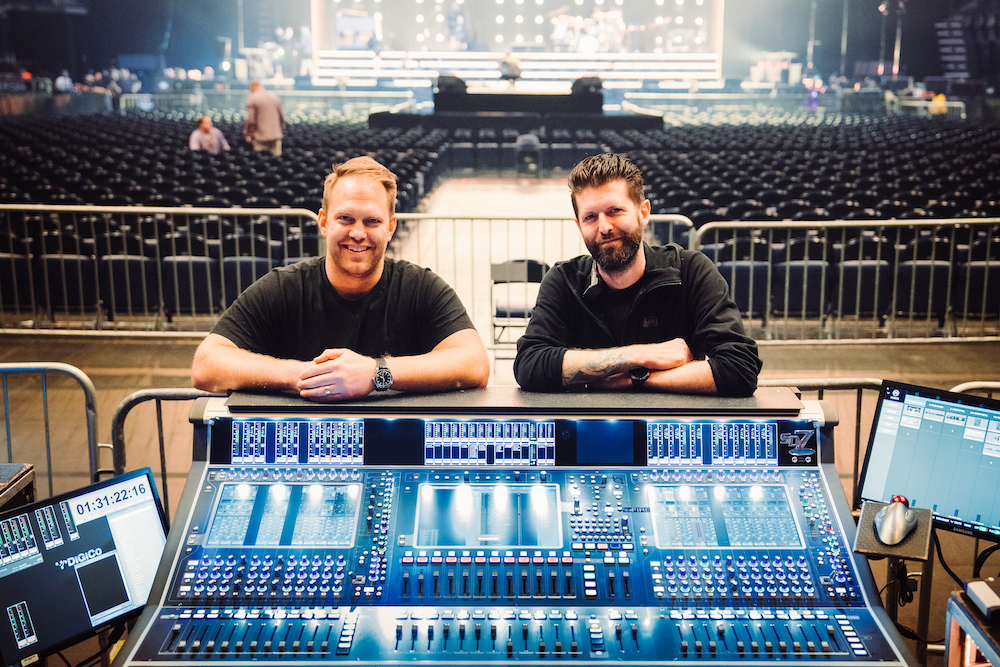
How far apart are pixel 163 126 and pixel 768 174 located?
59.1 ft

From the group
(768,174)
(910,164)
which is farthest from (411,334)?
(910,164)

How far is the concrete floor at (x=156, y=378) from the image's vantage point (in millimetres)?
4648

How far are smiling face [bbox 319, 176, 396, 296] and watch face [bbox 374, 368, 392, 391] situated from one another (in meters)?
0.50

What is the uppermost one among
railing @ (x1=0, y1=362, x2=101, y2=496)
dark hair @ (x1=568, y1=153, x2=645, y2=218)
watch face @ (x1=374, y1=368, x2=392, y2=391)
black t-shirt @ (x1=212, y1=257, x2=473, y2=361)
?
dark hair @ (x1=568, y1=153, x2=645, y2=218)

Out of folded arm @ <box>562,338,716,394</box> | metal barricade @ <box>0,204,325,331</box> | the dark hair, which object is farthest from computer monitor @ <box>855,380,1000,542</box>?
metal barricade @ <box>0,204,325,331</box>

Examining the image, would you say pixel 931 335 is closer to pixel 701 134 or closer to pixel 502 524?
pixel 502 524

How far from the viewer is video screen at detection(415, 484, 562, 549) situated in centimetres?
187

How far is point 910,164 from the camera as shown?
1409 cm

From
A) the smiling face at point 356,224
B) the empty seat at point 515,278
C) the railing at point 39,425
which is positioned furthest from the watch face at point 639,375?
the railing at point 39,425

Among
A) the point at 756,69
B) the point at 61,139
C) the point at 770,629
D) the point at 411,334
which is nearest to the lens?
the point at 770,629

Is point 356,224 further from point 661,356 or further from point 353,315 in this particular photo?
point 661,356

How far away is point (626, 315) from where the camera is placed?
2.55 meters

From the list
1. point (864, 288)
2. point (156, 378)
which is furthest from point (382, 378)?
point (864, 288)

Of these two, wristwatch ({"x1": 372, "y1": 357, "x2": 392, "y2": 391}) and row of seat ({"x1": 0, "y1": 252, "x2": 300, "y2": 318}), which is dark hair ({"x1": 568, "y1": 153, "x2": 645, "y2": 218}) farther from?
row of seat ({"x1": 0, "y1": 252, "x2": 300, "y2": 318})
